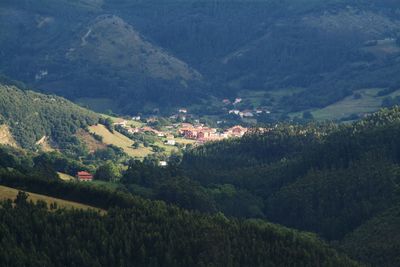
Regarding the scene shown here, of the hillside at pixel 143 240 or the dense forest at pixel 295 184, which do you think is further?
the dense forest at pixel 295 184

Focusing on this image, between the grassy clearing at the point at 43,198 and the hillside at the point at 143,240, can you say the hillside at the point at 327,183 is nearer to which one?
the hillside at the point at 143,240

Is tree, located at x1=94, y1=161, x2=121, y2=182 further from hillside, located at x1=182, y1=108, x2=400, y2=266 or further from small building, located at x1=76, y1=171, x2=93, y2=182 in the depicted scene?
hillside, located at x1=182, y1=108, x2=400, y2=266

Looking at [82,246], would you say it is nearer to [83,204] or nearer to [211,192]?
[83,204]

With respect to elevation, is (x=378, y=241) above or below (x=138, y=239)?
above

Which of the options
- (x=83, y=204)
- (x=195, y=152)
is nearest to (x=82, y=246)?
(x=83, y=204)

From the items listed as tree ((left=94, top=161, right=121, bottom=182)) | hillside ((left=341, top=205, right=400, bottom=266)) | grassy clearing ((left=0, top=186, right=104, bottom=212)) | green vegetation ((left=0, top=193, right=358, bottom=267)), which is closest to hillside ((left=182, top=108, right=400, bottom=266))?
hillside ((left=341, top=205, right=400, bottom=266))

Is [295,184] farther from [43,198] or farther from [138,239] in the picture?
[138,239]

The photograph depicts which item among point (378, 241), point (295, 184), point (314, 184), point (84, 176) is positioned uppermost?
point (84, 176)

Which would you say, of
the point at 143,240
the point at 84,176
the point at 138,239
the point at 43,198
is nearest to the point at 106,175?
the point at 84,176

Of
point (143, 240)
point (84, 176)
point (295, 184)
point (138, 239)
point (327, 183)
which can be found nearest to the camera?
point (138, 239)

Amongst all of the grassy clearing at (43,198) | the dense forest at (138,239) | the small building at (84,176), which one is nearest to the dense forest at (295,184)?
the grassy clearing at (43,198)

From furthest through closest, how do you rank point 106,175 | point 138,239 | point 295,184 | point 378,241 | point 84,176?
point 84,176 < point 106,175 < point 295,184 < point 378,241 < point 138,239
